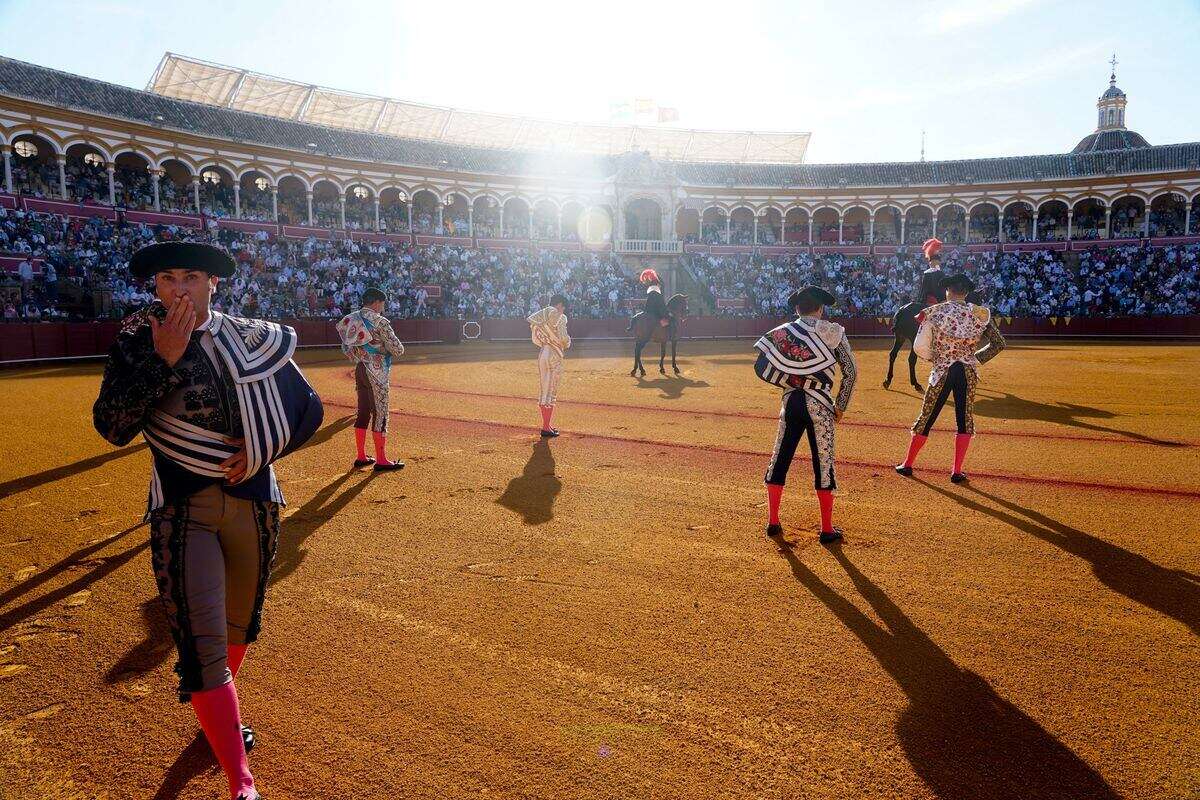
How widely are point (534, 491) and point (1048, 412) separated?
713 cm

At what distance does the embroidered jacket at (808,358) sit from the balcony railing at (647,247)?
3045cm

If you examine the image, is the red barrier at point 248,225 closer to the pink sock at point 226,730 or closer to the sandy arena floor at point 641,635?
the sandy arena floor at point 641,635

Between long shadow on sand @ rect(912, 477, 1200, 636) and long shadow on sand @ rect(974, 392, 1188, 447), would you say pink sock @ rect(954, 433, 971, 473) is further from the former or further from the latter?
long shadow on sand @ rect(974, 392, 1188, 447)

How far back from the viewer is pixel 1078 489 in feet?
17.9

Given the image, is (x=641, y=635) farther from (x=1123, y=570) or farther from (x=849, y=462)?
(x=849, y=462)

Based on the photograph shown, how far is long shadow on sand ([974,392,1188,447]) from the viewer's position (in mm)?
7926

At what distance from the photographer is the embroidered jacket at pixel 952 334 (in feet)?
18.6

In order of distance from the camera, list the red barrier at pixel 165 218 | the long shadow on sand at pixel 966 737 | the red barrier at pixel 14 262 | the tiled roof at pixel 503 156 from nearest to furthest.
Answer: the long shadow on sand at pixel 966 737 → the red barrier at pixel 14 262 → the red barrier at pixel 165 218 → the tiled roof at pixel 503 156

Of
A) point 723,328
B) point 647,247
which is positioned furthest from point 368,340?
point 647,247

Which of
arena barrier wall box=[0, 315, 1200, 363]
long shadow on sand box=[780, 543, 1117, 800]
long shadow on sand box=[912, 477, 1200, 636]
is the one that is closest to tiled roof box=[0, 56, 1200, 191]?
arena barrier wall box=[0, 315, 1200, 363]

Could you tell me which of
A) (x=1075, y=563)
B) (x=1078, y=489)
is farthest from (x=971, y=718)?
(x=1078, y=489)

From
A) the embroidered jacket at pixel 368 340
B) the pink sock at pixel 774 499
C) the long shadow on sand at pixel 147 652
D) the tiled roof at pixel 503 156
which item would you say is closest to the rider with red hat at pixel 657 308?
the embroidered jacket at pixel 368 340

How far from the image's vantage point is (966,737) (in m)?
2.41

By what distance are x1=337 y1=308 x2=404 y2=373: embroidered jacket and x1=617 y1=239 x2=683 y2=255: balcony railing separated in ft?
93.5
